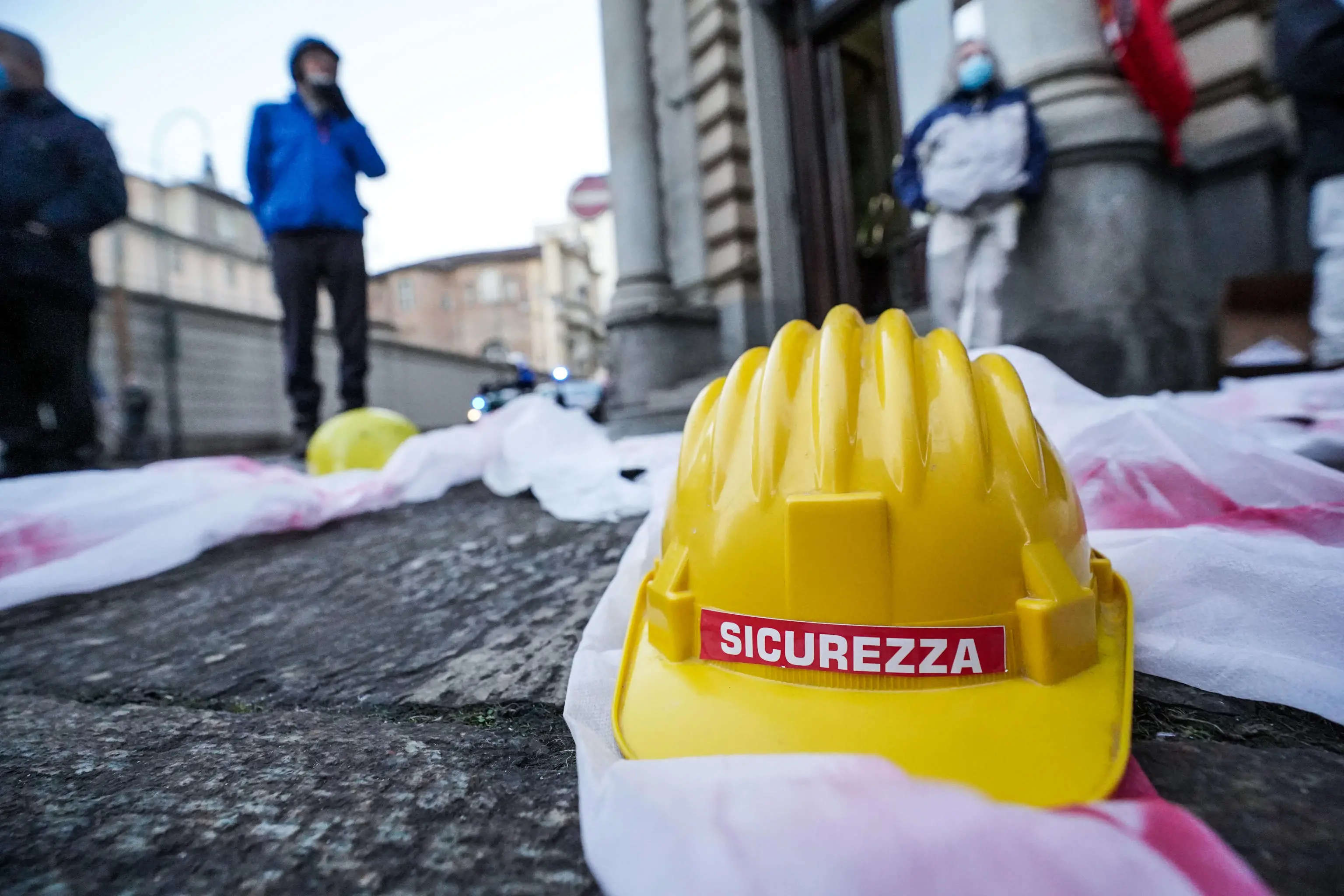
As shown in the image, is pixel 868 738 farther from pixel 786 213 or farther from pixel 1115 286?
pixel 786 213

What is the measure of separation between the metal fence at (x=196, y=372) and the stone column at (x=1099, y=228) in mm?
9265

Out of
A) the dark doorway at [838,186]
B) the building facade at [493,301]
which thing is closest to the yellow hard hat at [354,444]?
the dark doorway at [838,186]

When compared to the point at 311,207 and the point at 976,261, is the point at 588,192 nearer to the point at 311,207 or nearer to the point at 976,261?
the point at 311,207

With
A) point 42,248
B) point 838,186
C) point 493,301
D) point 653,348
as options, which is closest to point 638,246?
point 653,348

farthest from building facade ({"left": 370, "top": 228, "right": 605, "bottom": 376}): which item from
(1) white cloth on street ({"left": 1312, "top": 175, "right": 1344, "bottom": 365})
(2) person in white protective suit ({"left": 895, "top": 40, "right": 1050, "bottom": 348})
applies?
(1) white cloth on street ({"left": 1312, "top": 175, "right": 1344, "bottom": 365})

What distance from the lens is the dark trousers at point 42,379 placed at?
327 cm

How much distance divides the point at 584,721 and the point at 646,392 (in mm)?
5101

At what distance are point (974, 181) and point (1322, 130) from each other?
1.37 m

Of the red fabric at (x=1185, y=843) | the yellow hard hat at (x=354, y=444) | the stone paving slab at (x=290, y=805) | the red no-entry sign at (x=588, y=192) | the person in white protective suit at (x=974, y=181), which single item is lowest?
the stone paving slab at (x=290, y=805)

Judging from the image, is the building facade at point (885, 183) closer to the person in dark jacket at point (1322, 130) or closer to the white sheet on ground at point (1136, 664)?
the person in dark jacket at point (1322, 130)

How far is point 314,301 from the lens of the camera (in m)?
4.05

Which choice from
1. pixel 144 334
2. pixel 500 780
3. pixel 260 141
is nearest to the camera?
pixel 500 780

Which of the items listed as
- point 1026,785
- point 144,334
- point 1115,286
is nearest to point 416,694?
point 1026,785

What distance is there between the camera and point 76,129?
3277mm
